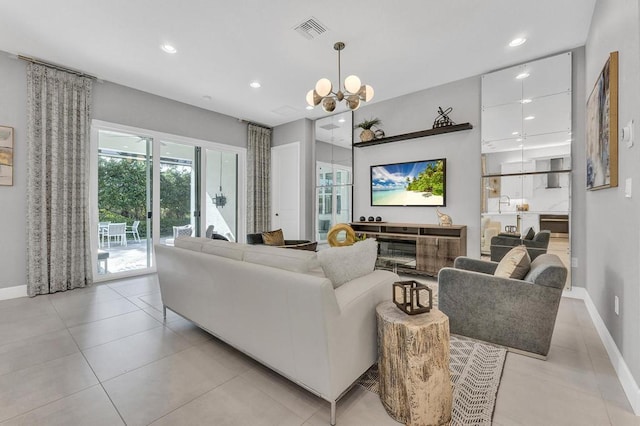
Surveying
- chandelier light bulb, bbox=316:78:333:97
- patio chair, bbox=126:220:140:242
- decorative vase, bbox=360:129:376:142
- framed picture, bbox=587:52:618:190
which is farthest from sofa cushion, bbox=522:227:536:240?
patio chair, bbox=126:220:140:242


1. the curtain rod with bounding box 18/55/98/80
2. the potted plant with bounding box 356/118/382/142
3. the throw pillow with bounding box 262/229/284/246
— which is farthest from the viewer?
the potted plant with bounding box 356/118/382/142

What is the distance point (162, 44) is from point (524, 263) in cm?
424

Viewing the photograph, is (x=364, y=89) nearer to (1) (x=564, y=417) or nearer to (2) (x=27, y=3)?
(1) (x=564, y=417)

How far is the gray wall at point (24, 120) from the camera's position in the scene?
3436mm

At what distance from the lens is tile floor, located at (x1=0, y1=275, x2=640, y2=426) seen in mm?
1500

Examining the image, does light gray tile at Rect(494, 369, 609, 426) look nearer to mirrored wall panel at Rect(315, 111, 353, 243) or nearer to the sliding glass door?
mirrored wall panel at Rect(315, 111, 353, 243)

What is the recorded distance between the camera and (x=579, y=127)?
134 inches

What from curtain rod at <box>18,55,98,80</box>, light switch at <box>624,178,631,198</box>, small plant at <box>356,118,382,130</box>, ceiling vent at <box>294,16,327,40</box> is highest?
ceiling vent at <box>294,16,327,40</box>

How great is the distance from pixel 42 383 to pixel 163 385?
0.79 meters

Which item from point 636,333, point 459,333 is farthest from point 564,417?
point 459,333

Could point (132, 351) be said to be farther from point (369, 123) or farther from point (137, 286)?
point (369, 123)

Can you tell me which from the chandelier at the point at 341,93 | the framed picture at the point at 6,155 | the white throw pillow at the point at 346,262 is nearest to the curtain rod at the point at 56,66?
the framed picture at the point at 6,155

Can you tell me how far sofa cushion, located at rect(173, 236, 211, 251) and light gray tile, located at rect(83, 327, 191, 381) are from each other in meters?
0.77

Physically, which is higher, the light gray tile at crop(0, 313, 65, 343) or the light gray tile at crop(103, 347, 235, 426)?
the light gray tile at crop(0, 313, 65, 343)
